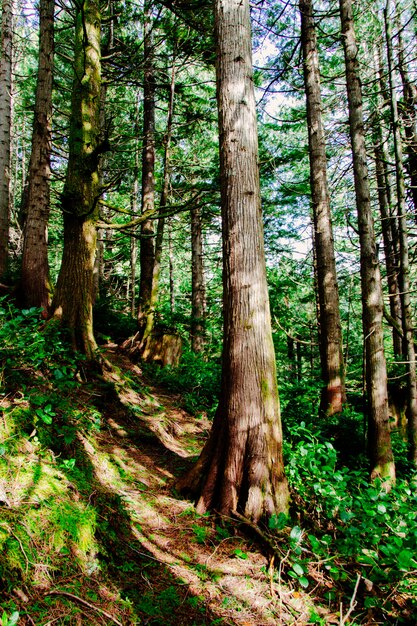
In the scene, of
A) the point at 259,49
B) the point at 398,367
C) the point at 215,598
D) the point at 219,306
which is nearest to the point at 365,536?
the point at 215,598

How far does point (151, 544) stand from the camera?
2.95 metres

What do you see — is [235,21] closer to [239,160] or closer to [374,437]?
[239,160]

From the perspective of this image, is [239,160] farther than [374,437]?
No

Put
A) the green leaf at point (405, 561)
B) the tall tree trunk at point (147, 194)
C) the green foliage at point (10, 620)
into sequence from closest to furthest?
1. the green foliage at point (10, 620)
2. the green leaf at point (405, 561)
3. the tall tree trunk at point (147, 194)

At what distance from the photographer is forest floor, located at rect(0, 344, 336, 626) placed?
6.60 ft

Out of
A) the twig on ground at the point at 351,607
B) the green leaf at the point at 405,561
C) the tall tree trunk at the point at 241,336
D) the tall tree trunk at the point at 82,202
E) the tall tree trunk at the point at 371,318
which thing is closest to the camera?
the twig on ground at the point at 351,607

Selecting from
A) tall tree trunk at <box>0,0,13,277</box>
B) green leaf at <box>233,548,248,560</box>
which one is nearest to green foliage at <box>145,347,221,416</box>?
green leaf at <box>233,548,248,560</box>

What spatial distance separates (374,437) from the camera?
464 centimetres

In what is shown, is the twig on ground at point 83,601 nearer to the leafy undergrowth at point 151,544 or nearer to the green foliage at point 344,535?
the leafy undergrowth at point 151,544

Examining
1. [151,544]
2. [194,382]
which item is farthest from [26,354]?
[194,382]

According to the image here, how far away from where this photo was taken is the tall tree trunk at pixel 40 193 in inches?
265

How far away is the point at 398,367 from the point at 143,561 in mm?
7733

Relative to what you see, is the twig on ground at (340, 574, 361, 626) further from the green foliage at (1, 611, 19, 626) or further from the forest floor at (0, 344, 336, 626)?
the green foliage at (1, 611, 19, 626)

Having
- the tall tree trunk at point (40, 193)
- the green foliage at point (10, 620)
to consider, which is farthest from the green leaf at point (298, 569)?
the tall tree trunk at point (40, 193)
